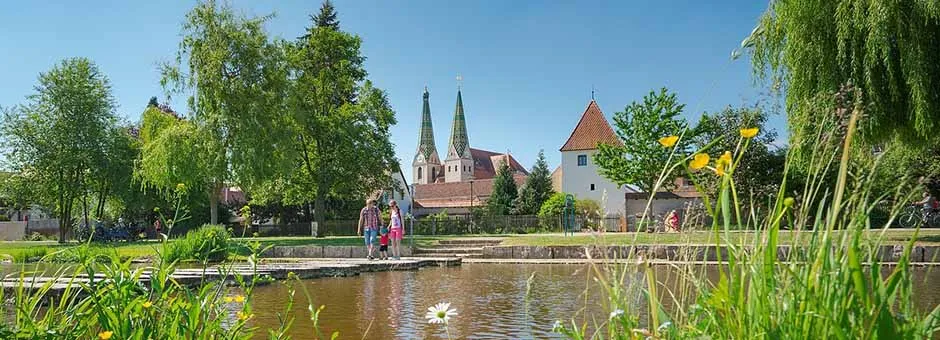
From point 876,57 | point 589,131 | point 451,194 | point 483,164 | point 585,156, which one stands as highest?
point 483,164

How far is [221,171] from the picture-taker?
25.5 metres

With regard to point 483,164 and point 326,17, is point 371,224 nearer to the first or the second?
point 326,17

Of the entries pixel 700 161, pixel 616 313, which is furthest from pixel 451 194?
pixel 700 161

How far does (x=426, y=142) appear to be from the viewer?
141 m

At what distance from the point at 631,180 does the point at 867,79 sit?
75.6 ft

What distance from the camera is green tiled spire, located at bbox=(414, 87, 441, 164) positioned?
136 m

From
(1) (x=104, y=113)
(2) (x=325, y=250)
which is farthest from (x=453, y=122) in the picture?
(2) (x=325, y=250)

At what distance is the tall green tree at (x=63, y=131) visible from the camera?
3152cm

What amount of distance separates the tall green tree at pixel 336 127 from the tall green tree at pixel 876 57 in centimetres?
2244

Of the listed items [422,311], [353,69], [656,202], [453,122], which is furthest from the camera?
[453,122]

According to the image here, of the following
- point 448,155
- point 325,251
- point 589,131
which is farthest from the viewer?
point 448,155

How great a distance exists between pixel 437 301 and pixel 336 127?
83.4 feet

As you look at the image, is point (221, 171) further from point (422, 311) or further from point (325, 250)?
point (422, 311)

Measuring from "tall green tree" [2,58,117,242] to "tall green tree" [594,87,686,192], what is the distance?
2331 cm
